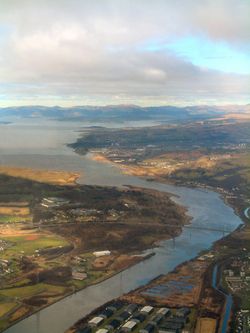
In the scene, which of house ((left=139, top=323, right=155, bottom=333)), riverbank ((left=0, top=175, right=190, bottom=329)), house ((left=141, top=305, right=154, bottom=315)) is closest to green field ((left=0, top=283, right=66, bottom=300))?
riverbank ((left=0, top=175, right=190, bottom=329))

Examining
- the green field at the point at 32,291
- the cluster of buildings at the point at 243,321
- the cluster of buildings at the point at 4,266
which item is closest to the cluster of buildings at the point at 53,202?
the cluster of buildings at the point at 4,266

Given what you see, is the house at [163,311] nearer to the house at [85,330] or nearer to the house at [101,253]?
the house at [85,330]

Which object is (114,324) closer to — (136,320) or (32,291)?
(136,320)

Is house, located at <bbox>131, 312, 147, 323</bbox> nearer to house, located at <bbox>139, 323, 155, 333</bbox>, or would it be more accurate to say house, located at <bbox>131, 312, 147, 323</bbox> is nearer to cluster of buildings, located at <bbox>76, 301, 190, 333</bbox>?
cluster of buildings, located at <bbox>76, 301, 190, 333</bbox>

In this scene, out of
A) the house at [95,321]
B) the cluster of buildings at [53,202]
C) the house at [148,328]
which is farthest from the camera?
the cluster of buildings at [53,202]

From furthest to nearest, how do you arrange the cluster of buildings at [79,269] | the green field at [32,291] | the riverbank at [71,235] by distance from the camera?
the cluster of buildings at [79,269] → the riverbank at [71,235] → the green field at [32,291]

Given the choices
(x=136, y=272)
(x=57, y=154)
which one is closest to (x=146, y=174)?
(x=57, y=154)

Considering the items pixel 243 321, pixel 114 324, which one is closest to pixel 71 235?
pixel 114 324
